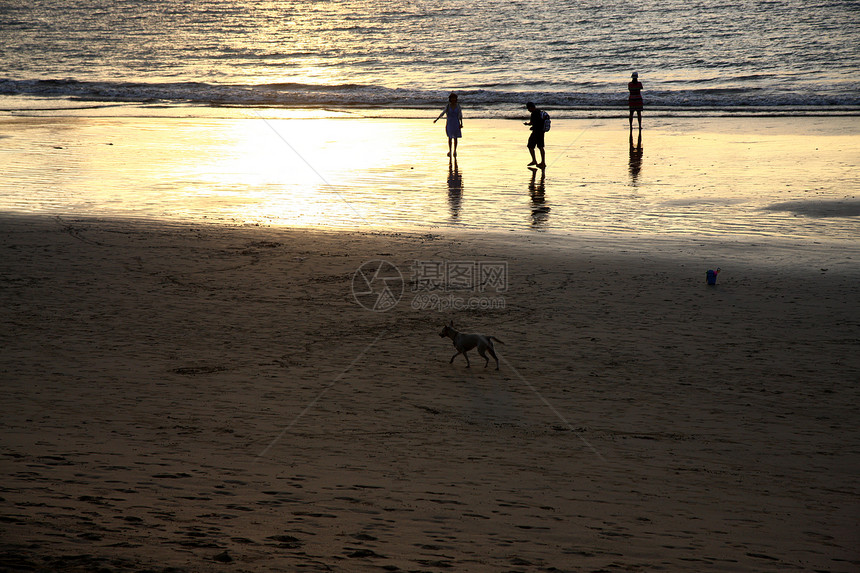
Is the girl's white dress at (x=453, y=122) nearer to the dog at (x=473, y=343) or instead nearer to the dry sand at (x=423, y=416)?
the dry sand at (x=423, y=416)

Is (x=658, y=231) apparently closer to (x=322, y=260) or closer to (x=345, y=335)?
(x=322, y=260)

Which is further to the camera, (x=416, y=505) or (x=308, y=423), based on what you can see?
(x=308, y=423)

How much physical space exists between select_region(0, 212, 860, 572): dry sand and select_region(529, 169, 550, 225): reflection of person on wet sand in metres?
2.17

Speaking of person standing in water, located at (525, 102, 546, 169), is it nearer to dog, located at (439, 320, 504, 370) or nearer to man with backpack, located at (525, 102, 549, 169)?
man with backpack, located at (525, 102, 549, 169)

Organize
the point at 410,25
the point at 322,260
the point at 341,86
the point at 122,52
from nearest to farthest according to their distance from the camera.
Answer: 1. the point at 322,260
2. the point at 341,86
3. the point at 122,52
4. the point at 410,25

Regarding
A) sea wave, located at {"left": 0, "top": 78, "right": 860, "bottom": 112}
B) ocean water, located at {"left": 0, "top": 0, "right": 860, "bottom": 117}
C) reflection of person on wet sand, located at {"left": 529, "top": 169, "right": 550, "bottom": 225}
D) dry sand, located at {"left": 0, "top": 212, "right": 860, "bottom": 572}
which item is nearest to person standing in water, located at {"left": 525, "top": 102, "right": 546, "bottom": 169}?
reflection of person on wet sand, located at {"left": 529, "top": 169, "right": 550, "bottom": 225}

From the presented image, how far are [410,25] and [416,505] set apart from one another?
60411 millimetres

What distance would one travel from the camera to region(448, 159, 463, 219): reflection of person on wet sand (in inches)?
514

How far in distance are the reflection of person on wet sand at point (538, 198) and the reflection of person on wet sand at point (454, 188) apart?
4.10 ft

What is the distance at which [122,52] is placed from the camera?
55.6 metres

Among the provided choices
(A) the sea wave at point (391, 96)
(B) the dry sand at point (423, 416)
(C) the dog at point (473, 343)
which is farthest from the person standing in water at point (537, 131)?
(A) the sea wave at point (391, 96)

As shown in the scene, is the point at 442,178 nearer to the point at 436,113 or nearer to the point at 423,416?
the point at 423,416

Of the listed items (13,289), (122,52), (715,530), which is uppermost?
(122,52)

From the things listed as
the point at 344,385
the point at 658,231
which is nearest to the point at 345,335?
the point at 344,385
